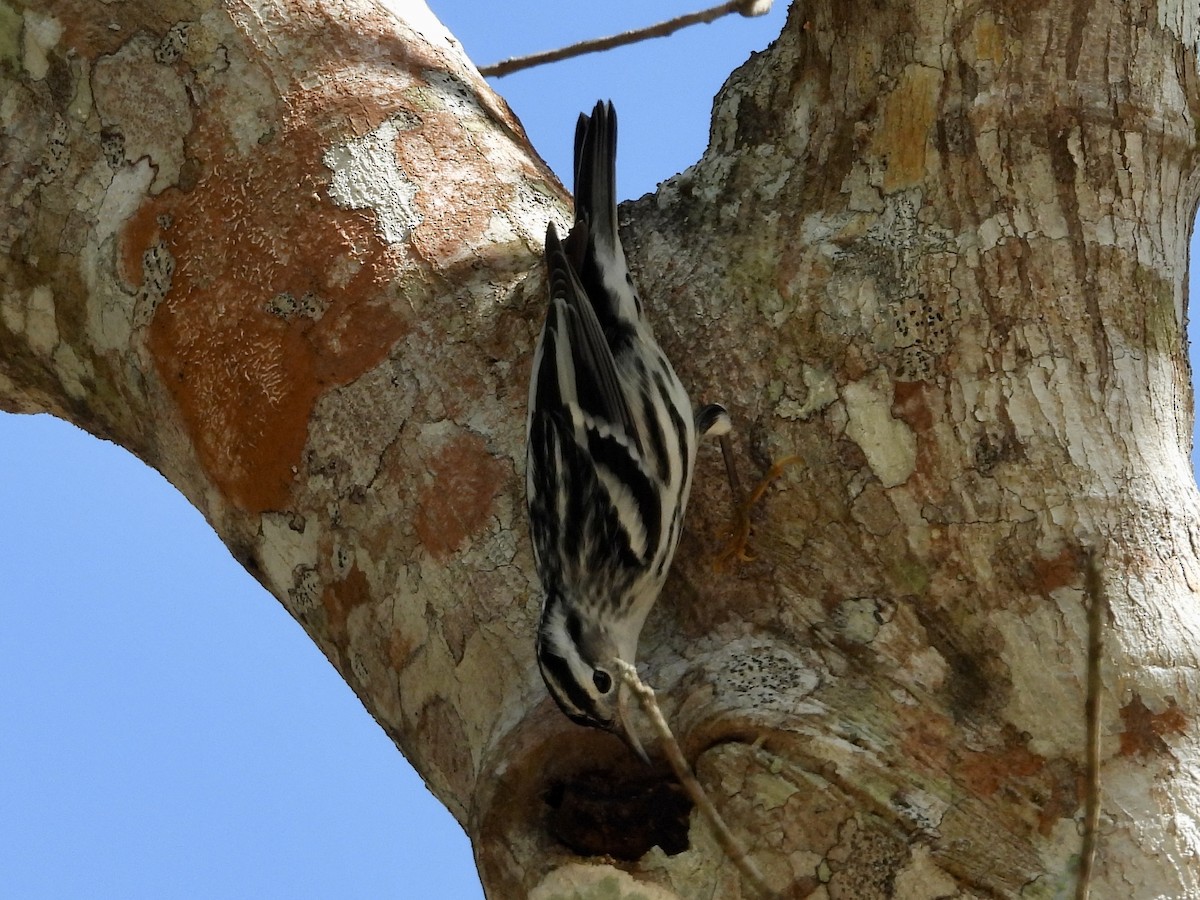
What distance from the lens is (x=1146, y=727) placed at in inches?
92.5

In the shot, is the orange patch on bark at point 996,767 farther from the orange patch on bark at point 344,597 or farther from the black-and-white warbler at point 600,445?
the orange patch on bark at point 344,597

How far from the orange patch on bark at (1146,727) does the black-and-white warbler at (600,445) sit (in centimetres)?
90

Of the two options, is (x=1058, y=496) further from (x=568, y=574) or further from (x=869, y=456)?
(x=568, y=574)

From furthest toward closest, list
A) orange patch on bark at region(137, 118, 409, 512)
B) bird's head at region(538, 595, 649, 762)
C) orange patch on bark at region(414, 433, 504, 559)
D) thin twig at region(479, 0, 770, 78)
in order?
thin twig at region(479, 0, 770, 78)
orange patch on bark at region(137, 118, 409, 512)
orange patch on bark at region(414, 433, 504, 559)
bird's head at region(538, 595, 649, 762)

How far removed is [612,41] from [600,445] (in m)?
2.06

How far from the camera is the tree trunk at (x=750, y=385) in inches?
93.3

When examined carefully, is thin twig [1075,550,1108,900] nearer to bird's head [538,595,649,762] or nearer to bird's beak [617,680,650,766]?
bird's head [538,595,649,762]

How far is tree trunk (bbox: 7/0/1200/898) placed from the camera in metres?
2.37

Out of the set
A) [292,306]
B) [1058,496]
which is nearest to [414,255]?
[292,306]

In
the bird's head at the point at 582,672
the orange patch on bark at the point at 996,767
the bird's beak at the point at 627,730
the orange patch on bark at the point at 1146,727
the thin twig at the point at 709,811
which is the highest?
the bird's head at the point at 582,672

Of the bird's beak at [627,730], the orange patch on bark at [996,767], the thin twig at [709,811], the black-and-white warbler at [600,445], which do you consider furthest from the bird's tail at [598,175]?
the thin twig at [709,811]

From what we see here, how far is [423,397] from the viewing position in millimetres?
2939

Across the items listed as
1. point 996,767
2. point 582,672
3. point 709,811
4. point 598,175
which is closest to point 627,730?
point 582,672

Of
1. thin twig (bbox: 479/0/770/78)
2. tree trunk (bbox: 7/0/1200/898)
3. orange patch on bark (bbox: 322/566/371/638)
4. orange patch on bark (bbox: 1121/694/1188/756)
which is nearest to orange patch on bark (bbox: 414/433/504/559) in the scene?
tree trunk (bbox: 7/0/1200/898)
